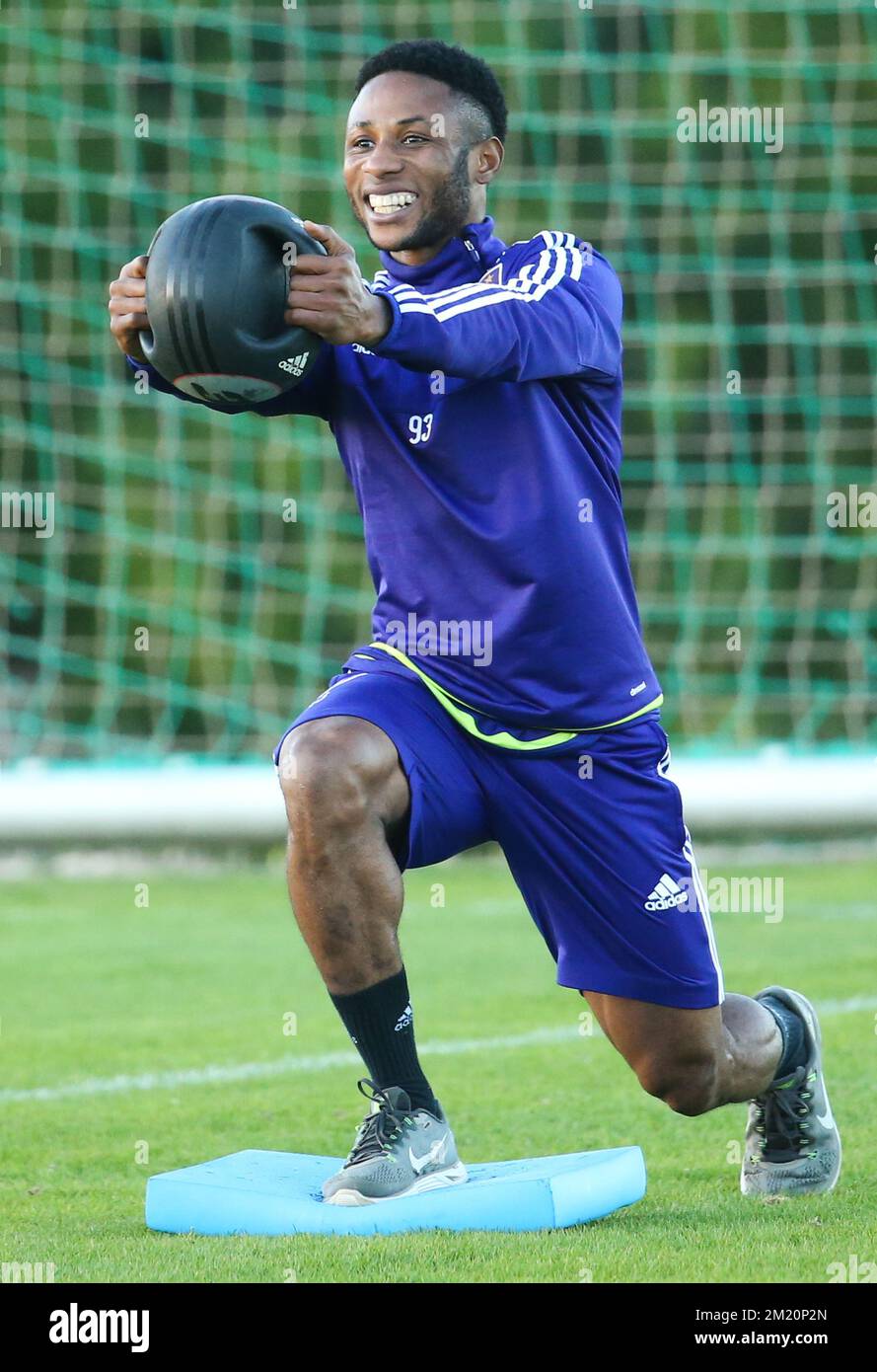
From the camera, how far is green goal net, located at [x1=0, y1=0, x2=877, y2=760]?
1270cm

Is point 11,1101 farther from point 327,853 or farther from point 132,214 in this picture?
point 132,214

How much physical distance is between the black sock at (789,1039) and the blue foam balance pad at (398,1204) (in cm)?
59

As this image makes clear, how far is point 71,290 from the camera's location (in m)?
14.5

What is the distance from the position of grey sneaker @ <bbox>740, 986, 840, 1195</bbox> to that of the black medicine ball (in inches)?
75.6

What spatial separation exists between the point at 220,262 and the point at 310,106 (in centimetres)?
1010

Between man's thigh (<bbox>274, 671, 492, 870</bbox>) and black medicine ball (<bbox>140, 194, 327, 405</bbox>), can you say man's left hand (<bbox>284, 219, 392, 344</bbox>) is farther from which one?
man's thigh (<bbox>274, 671, 492, 870</bbox>)

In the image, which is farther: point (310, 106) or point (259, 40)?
point (259, 40)

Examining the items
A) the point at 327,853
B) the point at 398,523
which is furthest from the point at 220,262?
the point at 327,853

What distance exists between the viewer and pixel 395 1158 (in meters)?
4.04

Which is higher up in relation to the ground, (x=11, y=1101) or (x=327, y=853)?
(x=327, y=853)

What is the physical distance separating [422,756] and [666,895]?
22.9 inches

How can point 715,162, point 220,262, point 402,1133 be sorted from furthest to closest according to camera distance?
point 715,162, point 402,1133, point 220,262

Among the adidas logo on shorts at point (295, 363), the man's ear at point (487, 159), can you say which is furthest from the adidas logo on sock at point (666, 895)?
the man's ear at point (487, 159)

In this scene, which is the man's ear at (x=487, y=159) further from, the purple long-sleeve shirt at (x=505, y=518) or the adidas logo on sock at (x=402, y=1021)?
the adidas logo on sock at (x=402, y=1021)
